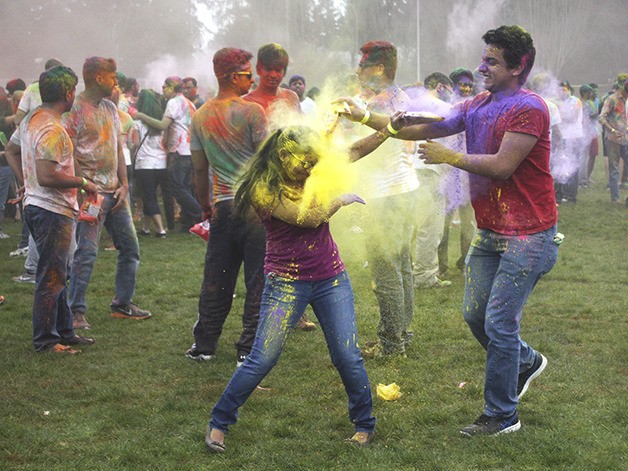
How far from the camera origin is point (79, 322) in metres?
7.49

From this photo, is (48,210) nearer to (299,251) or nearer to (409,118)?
(299,251)

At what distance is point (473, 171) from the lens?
4.41m

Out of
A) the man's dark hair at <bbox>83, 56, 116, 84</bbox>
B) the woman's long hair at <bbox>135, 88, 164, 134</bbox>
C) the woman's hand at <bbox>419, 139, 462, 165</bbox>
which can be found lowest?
the woman's long hair at <bbox>135, 88, 164, 134</bbox>

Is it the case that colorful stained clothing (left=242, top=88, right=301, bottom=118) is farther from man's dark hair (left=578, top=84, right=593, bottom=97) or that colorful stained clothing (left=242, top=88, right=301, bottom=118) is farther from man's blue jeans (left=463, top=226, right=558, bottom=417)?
man's dark hair (left=578, top=84, right=593, bottom=97)

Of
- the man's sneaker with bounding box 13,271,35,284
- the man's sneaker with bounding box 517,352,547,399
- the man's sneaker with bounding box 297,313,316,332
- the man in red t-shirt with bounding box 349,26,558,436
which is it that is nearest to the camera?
the man in red t-shirt with bounding box 349,26,558,436

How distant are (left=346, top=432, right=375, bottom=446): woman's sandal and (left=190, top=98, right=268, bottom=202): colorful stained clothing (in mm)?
2166

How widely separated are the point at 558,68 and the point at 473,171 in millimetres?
43091

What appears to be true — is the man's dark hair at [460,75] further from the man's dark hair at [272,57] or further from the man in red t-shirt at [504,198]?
the man in red t-shirt at [504,198]

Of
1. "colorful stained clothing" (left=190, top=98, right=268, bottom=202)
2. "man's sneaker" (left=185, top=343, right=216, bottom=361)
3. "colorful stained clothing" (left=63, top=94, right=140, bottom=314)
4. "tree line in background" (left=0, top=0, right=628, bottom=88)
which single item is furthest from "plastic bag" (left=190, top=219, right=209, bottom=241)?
"tree line in background" (left=0, top=0, right=628, bottom=88)

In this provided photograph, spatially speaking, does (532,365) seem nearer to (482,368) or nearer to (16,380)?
(482,368)

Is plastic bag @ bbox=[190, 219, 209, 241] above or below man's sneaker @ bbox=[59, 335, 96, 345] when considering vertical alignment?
above

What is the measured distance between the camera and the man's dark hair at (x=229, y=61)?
6.11 metres

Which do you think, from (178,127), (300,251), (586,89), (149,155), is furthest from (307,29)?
(300,251)

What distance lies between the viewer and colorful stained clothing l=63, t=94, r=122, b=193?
7016mm
